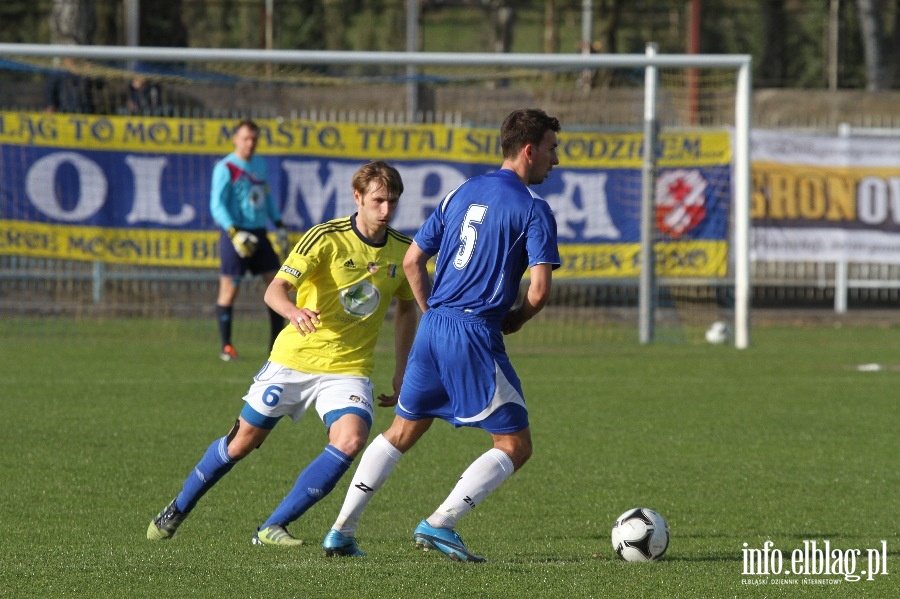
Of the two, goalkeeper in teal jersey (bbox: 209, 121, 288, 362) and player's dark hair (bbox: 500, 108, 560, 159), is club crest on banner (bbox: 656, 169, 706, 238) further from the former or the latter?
player's dark hair (bbox: 500, 108, 560, 159)

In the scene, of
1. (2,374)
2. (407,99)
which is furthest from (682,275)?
(2,374)

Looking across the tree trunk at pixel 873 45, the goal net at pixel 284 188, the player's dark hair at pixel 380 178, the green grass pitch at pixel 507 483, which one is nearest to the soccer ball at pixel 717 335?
the goal net at pixel 284 188

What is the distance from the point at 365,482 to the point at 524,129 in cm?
153

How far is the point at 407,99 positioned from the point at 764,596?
45.4ft

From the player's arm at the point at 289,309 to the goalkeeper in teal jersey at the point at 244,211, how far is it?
648 centimetres

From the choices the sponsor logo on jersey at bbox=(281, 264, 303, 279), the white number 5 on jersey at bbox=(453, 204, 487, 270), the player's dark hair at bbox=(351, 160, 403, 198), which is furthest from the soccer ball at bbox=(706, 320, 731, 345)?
the white number 5 on jersey at bbox=(453, 204, 487, 270)

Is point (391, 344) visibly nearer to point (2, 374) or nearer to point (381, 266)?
point (2, 374)

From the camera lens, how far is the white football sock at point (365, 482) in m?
5.36

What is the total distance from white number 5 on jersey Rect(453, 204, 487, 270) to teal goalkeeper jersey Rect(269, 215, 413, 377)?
0.64 metres

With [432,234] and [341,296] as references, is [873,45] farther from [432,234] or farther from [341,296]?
[432,234]

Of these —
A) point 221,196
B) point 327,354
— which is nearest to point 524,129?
point 327,354

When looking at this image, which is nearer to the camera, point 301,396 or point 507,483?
point 301,396

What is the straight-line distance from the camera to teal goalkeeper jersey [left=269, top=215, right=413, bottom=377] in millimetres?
5789

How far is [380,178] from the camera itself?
18.4 ft
